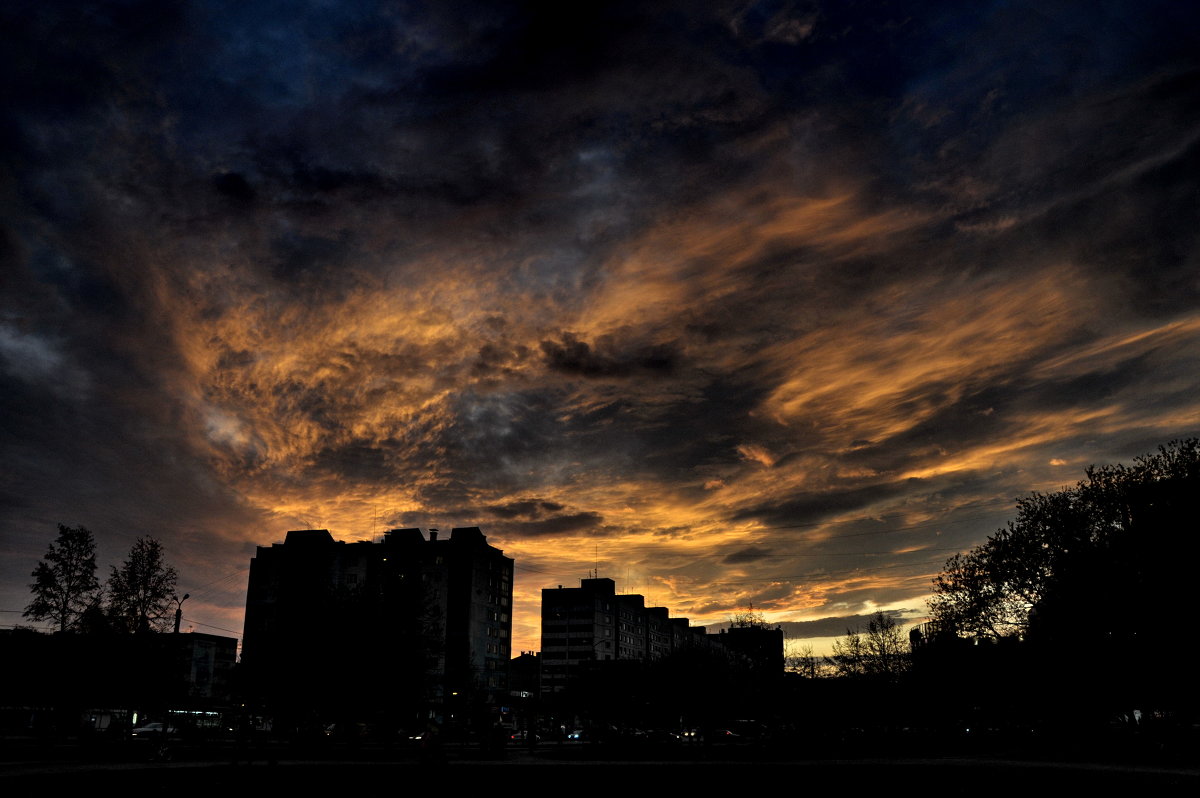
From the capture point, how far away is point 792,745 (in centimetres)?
7438

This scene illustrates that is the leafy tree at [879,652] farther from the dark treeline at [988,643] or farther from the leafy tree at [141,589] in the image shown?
the leafy tree at [141,589]

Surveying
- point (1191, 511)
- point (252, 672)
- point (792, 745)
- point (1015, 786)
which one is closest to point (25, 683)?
point (252, 672)

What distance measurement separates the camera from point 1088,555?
5456cm

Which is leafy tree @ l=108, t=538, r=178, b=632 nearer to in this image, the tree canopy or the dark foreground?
the dark foreground

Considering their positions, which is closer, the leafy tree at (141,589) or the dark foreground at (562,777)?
the dark foreground at (562,777)

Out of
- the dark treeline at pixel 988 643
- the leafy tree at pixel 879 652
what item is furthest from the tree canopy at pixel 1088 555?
the leafy tree at pixel 879 652

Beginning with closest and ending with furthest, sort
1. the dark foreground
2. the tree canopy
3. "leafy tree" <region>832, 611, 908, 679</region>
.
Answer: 1. the dark foreground
2. the tree canopy
3. "leafy tree" <region>832, 611, 908, 679</region>

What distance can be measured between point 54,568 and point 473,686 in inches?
5271

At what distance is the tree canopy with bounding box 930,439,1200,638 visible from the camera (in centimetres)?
5012

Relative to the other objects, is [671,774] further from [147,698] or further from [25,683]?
[25,683]

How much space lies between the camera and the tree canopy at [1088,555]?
50.1 meters

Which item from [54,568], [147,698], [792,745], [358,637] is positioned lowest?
[792,745]

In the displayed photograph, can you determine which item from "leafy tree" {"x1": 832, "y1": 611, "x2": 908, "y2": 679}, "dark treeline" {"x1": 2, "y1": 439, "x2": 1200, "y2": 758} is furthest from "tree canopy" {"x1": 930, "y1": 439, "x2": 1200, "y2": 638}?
"leafy tree" {"x1": 832, "y1": 611, "x2": 908, "y2": 679}

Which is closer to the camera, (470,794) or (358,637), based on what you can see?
(470,794)
